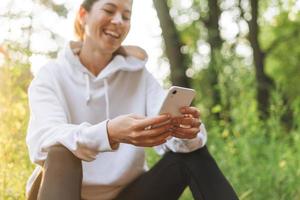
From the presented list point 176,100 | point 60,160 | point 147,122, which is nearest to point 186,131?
point 176,100

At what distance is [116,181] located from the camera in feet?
7.52

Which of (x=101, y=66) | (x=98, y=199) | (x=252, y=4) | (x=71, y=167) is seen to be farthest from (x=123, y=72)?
(x=252, y=4)

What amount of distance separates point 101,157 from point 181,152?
12.9 inches

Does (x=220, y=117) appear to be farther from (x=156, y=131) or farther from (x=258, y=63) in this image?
(x=258, y=63)

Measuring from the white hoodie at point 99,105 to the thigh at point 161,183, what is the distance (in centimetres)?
4

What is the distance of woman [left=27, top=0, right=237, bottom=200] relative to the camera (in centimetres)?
185

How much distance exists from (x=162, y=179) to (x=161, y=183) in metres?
0.02

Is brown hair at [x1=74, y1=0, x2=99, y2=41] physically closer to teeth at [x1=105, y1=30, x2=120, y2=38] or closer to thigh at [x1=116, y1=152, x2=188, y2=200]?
teeth at [x1=105, y1=30, x2=120, y2=38]

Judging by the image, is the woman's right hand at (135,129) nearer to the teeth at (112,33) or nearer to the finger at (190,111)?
the finger at (190,111)

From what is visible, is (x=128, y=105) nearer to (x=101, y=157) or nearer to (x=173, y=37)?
(x=101, y=157)

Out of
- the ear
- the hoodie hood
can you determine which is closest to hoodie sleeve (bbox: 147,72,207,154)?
the hoodie hood

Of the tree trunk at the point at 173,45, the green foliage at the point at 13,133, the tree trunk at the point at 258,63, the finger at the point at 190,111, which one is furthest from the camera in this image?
the tree trunk at the point at 258,63

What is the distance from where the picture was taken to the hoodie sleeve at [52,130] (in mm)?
1833

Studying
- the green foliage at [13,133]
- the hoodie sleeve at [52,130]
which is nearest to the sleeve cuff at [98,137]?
the hoodie sleeve at [52,130]
